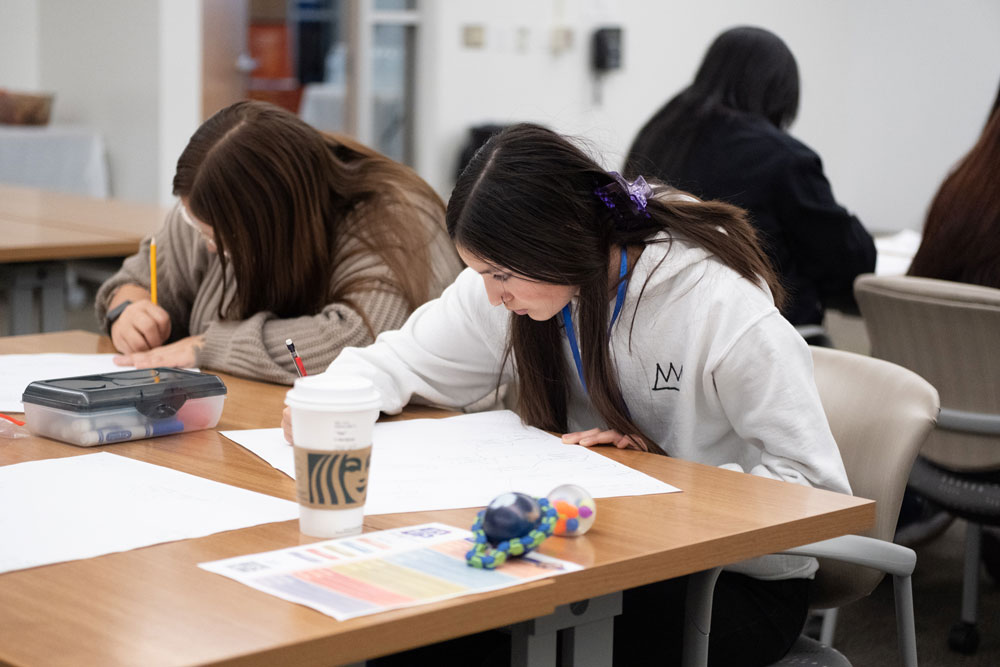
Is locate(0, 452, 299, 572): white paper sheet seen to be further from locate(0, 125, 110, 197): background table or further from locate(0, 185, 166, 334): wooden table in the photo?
locate(0, 125, 110, 197): background table

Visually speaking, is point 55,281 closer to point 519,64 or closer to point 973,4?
point 519,64

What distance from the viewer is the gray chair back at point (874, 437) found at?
138 cm

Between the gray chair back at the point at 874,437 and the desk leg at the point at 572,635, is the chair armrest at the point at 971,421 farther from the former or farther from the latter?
the desk leg at the point at 572,635

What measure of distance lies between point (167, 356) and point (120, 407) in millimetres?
551

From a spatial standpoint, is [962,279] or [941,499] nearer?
[941,499]

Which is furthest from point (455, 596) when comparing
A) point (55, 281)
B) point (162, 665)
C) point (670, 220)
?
point (55, 281)

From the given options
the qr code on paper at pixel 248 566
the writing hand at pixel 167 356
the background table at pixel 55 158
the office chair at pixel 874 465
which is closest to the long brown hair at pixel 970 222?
the office chair at pixel 874 465

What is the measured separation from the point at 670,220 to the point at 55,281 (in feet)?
6.33

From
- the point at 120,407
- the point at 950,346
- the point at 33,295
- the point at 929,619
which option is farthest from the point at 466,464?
the point at 33,295

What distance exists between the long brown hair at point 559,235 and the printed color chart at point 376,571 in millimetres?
418

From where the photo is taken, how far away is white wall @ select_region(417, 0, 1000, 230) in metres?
6.62

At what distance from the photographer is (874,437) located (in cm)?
142

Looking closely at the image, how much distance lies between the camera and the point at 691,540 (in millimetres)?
1013

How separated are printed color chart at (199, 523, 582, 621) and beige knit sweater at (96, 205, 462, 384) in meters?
0.80
